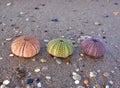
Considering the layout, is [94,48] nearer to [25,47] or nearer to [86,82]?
[86,82]

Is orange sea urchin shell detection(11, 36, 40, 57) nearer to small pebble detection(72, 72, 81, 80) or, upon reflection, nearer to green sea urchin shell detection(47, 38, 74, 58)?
green sea urchin shell detection(47, 38, 74, 58)

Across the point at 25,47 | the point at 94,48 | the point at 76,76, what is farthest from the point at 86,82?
the point at 25,47

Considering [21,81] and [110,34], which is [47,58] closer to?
[21,81]

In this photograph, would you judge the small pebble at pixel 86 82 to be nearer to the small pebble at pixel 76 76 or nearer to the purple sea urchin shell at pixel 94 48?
the small pebble at pixel 76 76

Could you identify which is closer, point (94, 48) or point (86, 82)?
point (86, 82)

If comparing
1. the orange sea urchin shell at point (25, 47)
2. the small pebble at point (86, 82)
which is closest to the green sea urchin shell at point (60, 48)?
the orange sea urchin shell at point (25, 47)
